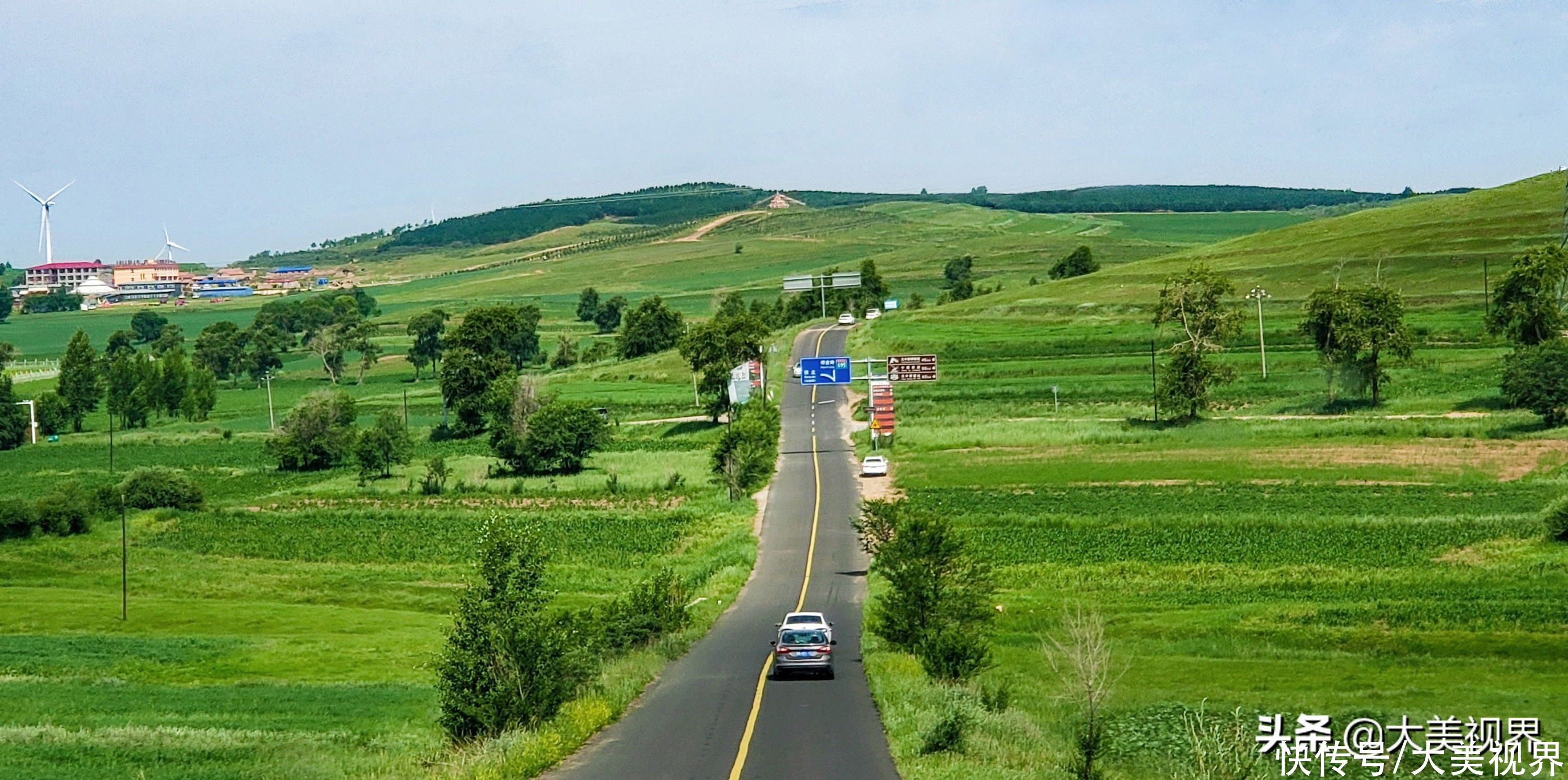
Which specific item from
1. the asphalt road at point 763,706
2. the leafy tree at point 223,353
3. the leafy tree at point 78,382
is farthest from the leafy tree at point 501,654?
the leafy tree at point 223,353

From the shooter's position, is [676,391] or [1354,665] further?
[676,391]

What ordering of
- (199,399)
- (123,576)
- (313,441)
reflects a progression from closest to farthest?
(123,576) → (313,441) → (199,399)

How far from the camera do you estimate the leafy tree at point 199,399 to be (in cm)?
15350

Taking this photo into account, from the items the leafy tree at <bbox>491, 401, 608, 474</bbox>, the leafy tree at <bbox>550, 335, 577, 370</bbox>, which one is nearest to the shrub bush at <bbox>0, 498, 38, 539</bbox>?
the leafy tree at <bbox>491, 401, 608, 474</bbox>

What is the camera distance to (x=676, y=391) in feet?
448

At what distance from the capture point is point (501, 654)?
30656 mm

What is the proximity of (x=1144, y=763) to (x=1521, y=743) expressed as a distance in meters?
8.22

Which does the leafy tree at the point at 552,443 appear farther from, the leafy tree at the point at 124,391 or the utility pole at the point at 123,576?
the leafy tree at the point at 124,391

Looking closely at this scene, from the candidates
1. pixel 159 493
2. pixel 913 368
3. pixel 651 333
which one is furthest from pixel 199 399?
pixel 913 368

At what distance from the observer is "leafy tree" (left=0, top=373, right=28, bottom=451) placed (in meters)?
135

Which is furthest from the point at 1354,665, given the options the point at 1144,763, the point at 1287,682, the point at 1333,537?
the point at 1333,537

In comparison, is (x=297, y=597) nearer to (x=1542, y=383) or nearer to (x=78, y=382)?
(x=1542, y=383)

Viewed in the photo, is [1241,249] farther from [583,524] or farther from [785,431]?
[583,524]

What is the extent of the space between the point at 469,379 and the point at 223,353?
83416 millimetres
